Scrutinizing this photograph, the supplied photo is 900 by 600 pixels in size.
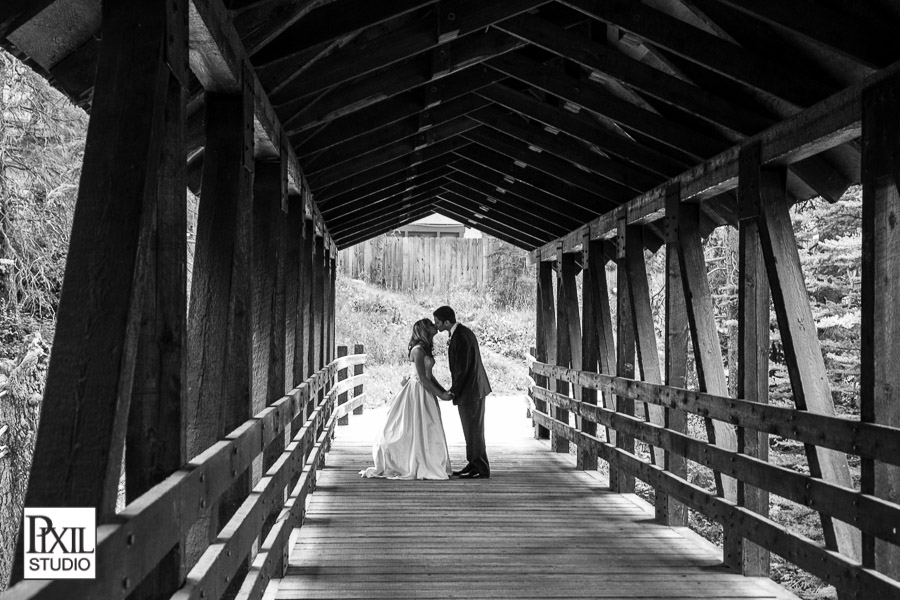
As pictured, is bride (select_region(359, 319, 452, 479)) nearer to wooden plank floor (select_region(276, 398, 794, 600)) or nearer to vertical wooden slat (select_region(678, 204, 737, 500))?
wooden plank floor (select_region(276, 398, 794, 600))

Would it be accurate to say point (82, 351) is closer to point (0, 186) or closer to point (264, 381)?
point (264, 381)

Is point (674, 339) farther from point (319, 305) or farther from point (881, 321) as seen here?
point (319, 305)

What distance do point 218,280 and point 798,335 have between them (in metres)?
3.20

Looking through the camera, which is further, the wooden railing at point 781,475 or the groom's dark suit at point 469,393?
the groom's dark suit at point 469,393

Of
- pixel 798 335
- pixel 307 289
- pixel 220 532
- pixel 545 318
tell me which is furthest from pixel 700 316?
pixel 545 318

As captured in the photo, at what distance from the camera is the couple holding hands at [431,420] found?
1000 cm

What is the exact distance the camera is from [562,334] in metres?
12.4

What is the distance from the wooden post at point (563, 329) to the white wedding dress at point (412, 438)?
8.12 ft

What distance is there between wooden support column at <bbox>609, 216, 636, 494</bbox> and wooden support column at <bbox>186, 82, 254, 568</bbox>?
16.4 feet

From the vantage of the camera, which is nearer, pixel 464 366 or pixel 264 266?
pixel 264 266

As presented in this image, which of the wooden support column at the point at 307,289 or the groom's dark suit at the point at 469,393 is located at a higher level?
the wooden support column at the point at 307,289

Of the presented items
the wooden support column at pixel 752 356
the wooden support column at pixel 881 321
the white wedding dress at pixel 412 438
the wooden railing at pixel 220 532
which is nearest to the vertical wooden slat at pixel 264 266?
the wooden railing at pixel 220 532

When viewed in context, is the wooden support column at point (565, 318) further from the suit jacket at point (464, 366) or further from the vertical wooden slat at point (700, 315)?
the vertical wooden slat at point (700, 315)

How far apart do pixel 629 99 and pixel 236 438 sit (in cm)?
501
